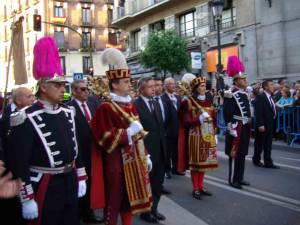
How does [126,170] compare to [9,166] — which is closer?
[9,166]

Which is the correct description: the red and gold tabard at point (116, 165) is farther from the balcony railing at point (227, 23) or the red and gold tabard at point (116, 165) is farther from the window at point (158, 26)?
the window at point (158, 26)

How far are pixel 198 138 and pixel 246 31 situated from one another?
56.4 ft

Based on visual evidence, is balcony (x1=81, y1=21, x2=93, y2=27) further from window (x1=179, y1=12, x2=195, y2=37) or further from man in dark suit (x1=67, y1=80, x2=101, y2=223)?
man in dark suit (x1=67, y1=80, x2=101, y2=223)

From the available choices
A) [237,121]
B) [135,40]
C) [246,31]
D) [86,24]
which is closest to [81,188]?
[237,121]

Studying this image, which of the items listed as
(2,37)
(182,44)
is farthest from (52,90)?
(2,37)

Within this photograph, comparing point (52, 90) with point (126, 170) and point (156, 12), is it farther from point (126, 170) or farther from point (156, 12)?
point (156, 12)

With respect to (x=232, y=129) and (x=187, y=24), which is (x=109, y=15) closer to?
(x=187, y=24)

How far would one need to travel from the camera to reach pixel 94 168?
497 cm

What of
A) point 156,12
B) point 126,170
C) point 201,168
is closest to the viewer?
point 126,170

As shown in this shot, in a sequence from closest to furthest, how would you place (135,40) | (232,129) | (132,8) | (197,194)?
(197,194) → (232,129) → (132,8) → (135,40)

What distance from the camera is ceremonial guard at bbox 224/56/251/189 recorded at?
26.3ft

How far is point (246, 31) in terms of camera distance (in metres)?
23.5

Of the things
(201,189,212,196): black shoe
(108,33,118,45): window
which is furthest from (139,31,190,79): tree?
(108,33,118,45): window

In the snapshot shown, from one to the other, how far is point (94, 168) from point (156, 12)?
28.5 meters
